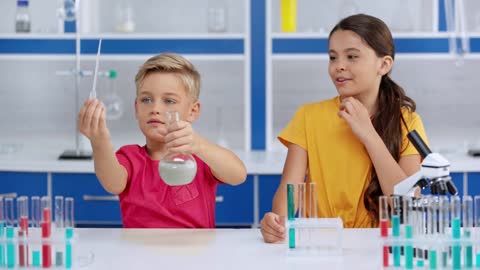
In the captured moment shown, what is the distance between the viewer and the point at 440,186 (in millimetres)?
1657

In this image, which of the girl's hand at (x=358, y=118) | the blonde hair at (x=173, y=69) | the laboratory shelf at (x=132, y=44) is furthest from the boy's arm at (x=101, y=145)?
the laboratory shelf at (x=132, y=44)

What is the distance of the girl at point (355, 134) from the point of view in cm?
225

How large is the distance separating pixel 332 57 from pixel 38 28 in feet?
6.53

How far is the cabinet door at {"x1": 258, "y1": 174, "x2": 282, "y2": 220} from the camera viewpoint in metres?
3.36

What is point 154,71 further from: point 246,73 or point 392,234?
point 246,73

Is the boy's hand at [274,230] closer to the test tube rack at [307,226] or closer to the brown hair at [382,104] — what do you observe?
the test tube rack at [307,226]

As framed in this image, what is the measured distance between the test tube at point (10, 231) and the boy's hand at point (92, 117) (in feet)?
0.91

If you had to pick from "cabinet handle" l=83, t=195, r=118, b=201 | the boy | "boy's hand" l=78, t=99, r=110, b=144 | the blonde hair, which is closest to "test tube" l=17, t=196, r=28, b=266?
"boy's hand" l=78, t=99, r=110, b=144

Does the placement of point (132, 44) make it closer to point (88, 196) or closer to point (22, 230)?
point (88, 196)

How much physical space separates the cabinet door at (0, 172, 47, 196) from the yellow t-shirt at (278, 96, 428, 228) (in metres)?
1.39

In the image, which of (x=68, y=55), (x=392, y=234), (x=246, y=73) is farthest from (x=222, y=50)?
(x=392, y=234)

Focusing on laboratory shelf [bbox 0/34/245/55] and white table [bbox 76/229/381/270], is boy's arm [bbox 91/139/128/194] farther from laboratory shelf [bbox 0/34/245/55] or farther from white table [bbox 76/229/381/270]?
laboratory shelf [bbox 0/34/245/55]

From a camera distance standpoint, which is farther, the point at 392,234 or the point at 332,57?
the point at 332,57

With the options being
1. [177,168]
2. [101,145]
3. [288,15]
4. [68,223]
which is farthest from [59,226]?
[288,15]
